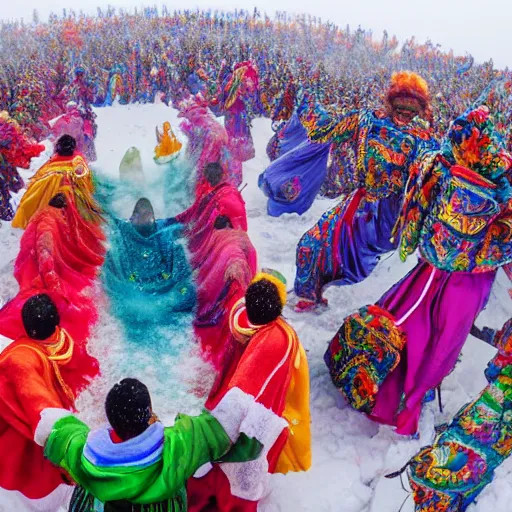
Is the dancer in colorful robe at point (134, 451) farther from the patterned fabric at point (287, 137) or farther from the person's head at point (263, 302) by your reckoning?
the patterned fabric at point (287, 137)

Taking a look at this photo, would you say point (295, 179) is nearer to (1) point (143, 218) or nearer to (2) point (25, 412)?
(1) point (143, 218)

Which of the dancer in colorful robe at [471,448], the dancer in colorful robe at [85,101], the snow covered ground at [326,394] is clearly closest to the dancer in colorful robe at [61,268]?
the snow covered ground at [326,394]

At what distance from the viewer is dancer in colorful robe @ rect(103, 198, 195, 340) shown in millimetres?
3525

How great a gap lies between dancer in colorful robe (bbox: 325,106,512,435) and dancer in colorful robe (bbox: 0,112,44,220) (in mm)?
3711

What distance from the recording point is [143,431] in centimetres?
154

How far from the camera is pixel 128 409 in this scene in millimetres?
1479

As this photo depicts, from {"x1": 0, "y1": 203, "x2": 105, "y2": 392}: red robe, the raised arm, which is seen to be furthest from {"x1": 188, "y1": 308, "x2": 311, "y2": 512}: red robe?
the raised arm

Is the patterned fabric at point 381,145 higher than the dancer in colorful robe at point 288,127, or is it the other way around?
the patterned fabric at point 381,145

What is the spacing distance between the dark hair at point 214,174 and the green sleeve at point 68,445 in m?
3.20

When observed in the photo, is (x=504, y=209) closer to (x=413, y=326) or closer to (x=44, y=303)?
(x=413, y=326)

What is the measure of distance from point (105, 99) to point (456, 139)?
39.8 feet

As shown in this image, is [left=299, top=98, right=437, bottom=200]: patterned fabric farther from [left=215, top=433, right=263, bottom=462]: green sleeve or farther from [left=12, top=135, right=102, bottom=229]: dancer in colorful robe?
[left=12, top=135, right=102, bottom=229]: dancer in colorful robe

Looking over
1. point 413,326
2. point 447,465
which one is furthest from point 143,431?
point 413,326

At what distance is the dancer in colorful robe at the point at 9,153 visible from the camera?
4848 mm
